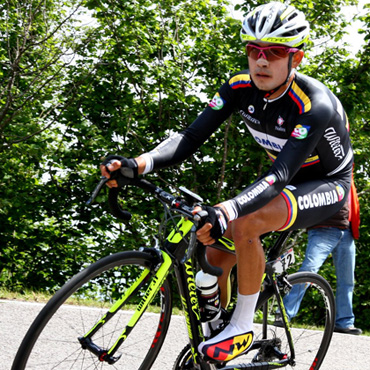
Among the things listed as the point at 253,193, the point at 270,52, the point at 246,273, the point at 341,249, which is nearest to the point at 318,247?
the point at 341,249

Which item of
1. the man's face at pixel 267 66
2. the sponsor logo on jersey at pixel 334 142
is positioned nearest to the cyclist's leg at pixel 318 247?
the sponsor logo on jersey at pixel 334 142

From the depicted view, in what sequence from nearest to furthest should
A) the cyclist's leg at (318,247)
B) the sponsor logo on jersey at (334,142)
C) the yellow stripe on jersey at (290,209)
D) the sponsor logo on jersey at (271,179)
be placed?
the sponsor logo on jersey at (271,179), the yellow stripe on jersey at (290,209), the sponsor logo on jersey at (334,142), the cyclist's leg at (318,247)

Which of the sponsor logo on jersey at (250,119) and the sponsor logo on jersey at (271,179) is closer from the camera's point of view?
the sponsor logo on jersey at (271,179)

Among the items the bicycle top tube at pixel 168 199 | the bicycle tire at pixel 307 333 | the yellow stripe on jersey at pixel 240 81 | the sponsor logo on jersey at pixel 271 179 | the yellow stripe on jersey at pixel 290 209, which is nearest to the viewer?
the bicycle top tube at pixel 168 199

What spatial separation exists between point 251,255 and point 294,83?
1048 mm

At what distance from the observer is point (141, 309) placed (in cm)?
312

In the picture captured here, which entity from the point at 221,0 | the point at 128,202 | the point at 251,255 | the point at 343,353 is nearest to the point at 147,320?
the point at 251,255

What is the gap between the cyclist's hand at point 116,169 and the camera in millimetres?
3113

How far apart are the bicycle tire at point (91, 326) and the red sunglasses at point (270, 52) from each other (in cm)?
129

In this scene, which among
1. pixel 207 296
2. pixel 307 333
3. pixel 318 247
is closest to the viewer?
pixel 207 296

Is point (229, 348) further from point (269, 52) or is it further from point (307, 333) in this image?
point (269, 52)

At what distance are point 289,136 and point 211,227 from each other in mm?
1084

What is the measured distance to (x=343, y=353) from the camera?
5352 millimetres

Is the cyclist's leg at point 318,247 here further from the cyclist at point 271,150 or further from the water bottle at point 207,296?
the water bottle at point 207,296
